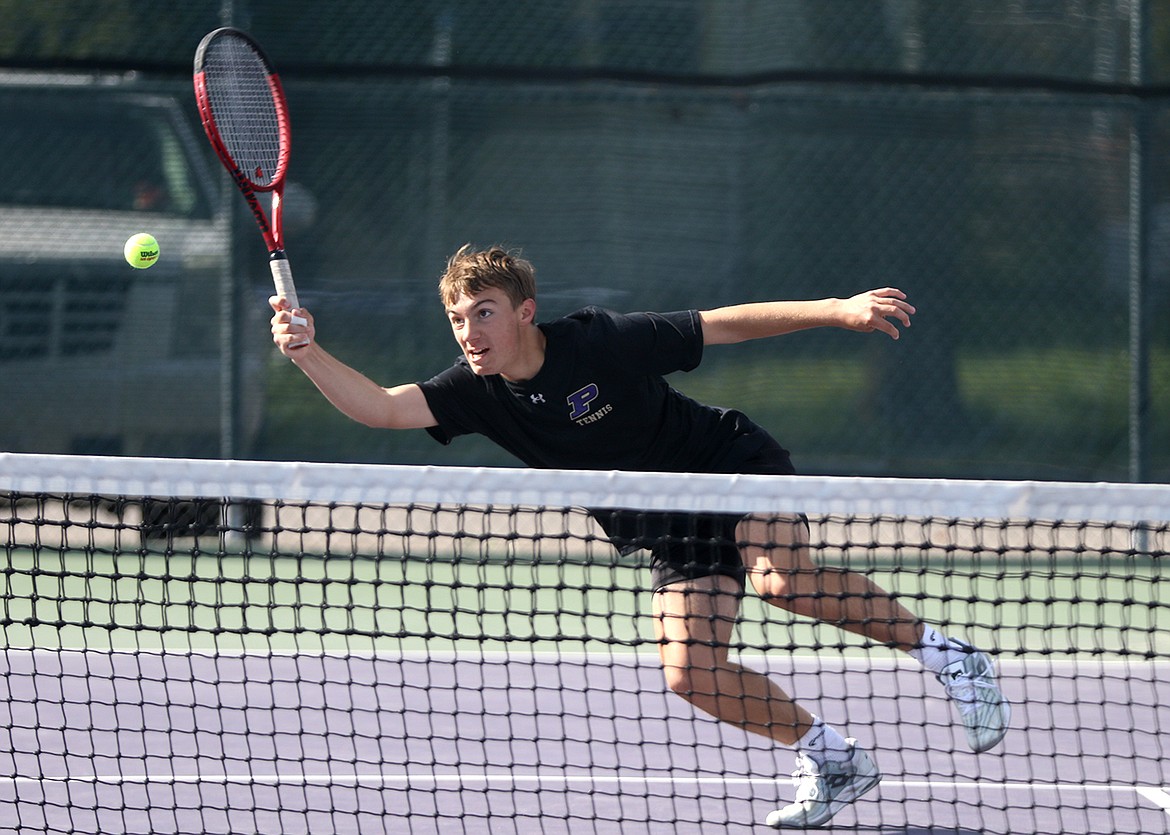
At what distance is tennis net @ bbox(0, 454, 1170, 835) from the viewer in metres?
2.69

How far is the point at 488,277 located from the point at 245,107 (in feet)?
3.70

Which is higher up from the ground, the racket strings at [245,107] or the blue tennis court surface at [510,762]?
the racket strings at [245,107]

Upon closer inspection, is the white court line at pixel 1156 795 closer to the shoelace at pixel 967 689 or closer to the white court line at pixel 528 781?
the white court line at pixel 528 781

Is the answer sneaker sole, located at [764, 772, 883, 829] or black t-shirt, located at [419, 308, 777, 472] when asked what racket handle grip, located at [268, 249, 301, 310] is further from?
sneaker sole, located at [764, 772, 883, 829]

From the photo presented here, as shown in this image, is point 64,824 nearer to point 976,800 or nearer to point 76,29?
point 976,800

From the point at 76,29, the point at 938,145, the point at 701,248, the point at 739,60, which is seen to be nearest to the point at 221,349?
the point at 76,29

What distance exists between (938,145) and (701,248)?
38.2 inches

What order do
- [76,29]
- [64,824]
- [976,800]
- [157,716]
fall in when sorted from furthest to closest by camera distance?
[76,29], [157,716], [976,800], [64,824]

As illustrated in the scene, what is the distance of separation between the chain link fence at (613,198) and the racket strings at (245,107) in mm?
2008

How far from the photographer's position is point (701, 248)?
238 inches

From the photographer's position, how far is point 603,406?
3275 millimetres

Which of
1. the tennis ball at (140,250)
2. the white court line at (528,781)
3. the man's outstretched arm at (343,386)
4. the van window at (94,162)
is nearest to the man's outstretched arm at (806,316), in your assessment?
the man's outstretched arm at (343,386)

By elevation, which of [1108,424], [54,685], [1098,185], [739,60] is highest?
[739,60]

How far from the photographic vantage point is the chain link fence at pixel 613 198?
597cm
